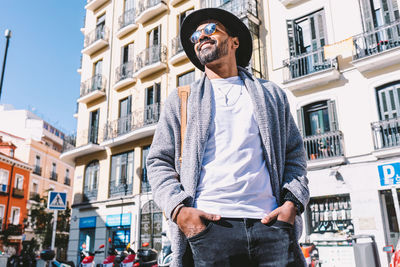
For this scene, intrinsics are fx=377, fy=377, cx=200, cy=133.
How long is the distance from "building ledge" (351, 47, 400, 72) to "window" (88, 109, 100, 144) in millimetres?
14804

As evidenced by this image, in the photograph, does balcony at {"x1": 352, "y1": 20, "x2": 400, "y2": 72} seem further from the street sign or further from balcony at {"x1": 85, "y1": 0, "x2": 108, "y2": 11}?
balcony at {"x1": 85, "y1": 0, "x2": 108, "y2": 11}

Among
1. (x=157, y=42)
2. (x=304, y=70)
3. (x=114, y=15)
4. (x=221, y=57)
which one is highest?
(x=114, y=15)

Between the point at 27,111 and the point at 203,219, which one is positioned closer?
the point at 203,219

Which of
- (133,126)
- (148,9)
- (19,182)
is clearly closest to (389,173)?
(133,126)

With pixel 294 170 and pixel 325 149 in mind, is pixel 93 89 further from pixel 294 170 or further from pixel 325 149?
pixel 294 170

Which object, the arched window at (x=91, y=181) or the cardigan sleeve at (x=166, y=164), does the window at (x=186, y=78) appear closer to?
the arched window at (x=91, y=181)

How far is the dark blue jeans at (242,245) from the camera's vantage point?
1711 mm

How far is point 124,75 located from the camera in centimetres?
2214

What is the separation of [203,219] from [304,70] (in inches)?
553

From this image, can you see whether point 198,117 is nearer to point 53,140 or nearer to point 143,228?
point 143,228

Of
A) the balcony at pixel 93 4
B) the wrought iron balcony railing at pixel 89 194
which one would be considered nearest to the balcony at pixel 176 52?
the balcony at pixel 93 4

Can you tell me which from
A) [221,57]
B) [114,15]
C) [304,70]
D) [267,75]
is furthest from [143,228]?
[221,57]

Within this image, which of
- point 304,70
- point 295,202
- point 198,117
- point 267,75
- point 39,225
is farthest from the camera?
point 39,225

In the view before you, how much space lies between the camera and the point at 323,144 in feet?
45.6
